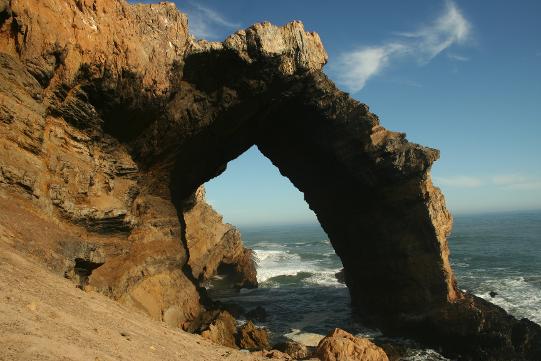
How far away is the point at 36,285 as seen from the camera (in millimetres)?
6707

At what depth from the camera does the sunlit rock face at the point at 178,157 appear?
9.96m

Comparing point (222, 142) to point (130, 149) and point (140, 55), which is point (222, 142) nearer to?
point (130, 149)

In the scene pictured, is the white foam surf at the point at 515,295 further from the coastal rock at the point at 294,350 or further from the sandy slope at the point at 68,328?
the sandy slope at the point at 68,328

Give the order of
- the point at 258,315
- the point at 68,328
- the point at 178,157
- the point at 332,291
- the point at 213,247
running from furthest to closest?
1. the point at 213,247
2. the point at 332,291
3. the point at 258,315
4. the point at 178,157
5. the point at 68,328

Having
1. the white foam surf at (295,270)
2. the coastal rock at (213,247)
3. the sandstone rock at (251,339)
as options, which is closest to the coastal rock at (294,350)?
the sandstone rock at (251,339)

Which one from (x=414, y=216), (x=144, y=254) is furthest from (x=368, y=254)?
(x=144, y=254)

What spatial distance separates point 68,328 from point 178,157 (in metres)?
11.2

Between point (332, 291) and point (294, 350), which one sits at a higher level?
point (294, 350)

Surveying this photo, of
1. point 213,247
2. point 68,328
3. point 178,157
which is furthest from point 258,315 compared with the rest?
point 68,328

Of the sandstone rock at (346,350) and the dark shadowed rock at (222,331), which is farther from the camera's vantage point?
the dark shadowed rock at (222,331)

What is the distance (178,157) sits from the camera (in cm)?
1631

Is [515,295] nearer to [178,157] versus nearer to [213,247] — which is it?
Result: [213,247]

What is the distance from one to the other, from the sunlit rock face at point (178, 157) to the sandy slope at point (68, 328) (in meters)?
1.69

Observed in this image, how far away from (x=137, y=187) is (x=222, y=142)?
522 centimetres
